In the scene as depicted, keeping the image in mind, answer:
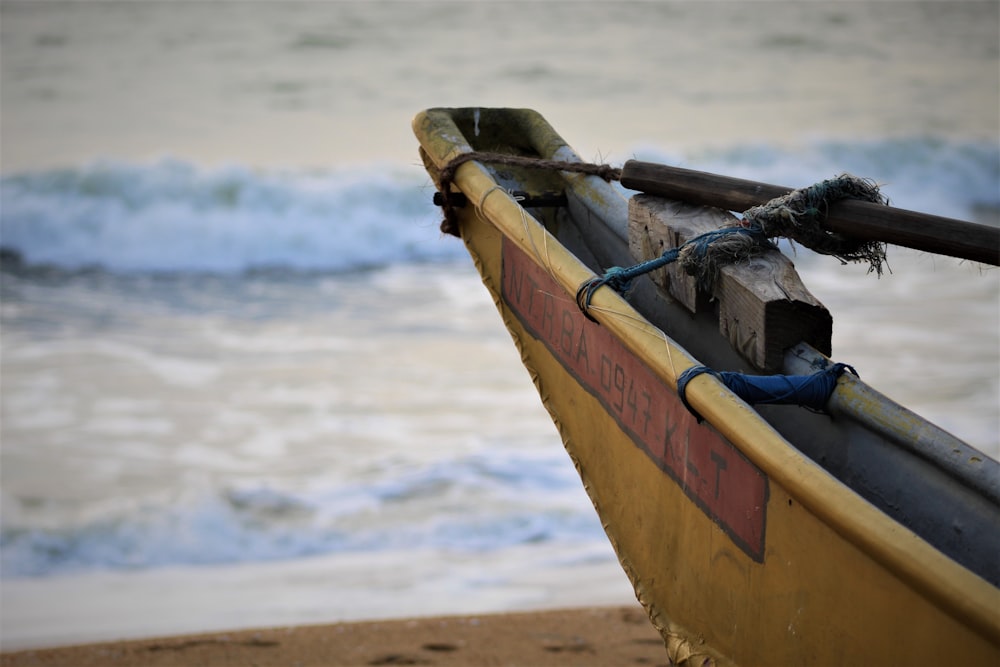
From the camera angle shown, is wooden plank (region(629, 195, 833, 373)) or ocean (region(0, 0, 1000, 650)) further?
ocean (region(0, 0, 1000, 650))

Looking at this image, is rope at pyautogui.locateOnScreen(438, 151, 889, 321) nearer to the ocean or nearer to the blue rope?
the blue rope

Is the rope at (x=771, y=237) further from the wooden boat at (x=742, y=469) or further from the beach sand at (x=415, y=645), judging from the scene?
the beach sand at (x=415, y=645)

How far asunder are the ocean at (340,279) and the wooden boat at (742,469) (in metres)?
0.80

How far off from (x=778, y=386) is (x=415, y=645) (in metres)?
2.27

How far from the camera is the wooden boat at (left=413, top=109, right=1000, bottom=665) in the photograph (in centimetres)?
Result: 152

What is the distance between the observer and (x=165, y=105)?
1363 cm

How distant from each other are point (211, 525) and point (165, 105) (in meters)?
9.55

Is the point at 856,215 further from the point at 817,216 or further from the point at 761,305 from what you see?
the point at 761,305

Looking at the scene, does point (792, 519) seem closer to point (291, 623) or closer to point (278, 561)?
point (291, 623)

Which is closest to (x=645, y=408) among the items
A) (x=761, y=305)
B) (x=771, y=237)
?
(x=761, y=305)

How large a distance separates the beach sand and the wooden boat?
4.21ft

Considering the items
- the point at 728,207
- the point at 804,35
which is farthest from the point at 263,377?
the point at 804,35

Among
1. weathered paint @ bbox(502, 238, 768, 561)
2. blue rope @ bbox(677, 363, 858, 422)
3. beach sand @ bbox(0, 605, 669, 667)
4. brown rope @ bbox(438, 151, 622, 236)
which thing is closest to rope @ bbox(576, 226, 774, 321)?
weathered paint @ bbox(502, 238, 768, 561)

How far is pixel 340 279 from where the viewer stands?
10773 mm
